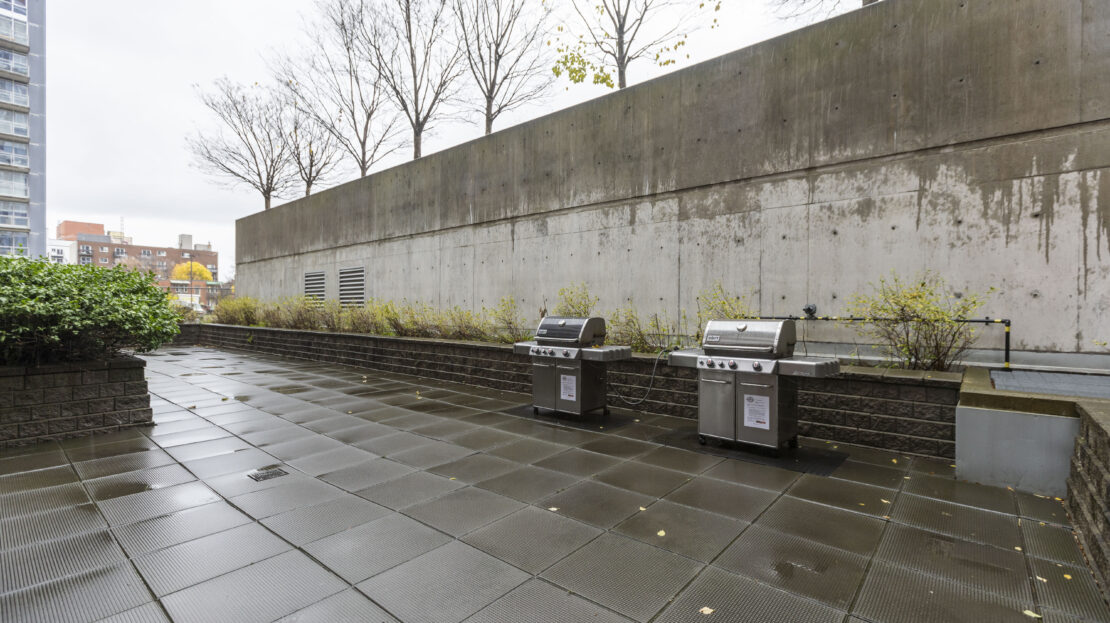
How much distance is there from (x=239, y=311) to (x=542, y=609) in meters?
17.3

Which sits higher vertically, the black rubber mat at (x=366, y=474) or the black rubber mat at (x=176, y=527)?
the black rubber mat at (x=176, y=527)

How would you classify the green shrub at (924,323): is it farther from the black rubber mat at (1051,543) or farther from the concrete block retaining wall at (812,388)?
the black rubber mat at (1051,543)

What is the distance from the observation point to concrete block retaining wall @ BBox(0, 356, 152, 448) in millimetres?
4551

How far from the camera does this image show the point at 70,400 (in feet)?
15.9

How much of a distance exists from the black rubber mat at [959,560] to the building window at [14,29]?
61429 millimetres

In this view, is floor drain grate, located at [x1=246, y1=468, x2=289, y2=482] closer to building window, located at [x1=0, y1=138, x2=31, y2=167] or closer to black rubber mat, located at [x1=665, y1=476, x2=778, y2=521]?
black rubber mat, located at [x1=665, y1=476, x2=778, y2=521]

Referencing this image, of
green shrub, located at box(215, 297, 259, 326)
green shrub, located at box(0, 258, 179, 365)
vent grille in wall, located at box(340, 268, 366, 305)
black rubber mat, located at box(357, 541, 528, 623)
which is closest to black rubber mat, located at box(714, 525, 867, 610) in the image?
black rubber mat, located at box(357, 541, 528, 623)

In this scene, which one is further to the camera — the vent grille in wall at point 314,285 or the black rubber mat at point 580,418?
the vent grille in wall at point 314,285

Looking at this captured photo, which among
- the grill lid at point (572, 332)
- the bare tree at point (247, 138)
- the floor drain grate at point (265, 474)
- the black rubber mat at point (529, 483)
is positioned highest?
the bare tree at point (247, 138)

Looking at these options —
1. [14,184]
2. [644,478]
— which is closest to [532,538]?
[644,478]

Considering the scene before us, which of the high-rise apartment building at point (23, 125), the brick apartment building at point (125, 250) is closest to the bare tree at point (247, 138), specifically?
the high-rise apartment building at point (23, 125)

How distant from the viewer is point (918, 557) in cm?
254

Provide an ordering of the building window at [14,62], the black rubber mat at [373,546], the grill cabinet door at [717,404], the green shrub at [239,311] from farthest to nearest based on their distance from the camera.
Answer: the building window at [14,62], the green shrub at [239,311], the grill cabinet door at [717,404], the black rubber mat at [373,546]

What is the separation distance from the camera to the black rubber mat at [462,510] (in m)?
2.96
